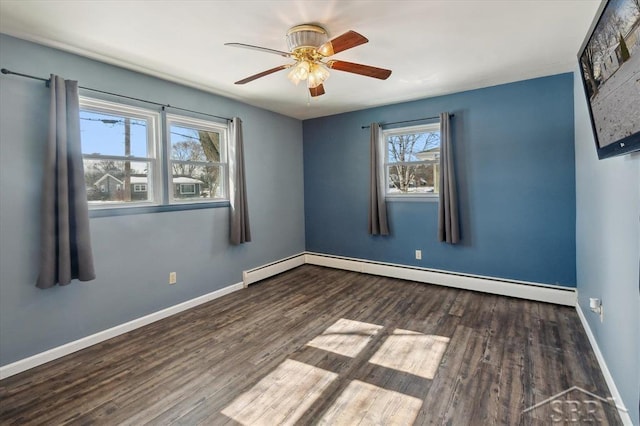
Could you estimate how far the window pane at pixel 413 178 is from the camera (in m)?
4.09

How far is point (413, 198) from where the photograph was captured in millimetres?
4219

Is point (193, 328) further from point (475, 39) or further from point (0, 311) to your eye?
point (475, 39)

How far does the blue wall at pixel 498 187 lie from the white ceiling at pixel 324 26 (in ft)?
1.32

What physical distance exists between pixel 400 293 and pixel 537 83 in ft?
9.39

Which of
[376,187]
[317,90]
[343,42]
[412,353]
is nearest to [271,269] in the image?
[376,187]

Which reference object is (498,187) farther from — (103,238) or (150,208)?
(103,238)

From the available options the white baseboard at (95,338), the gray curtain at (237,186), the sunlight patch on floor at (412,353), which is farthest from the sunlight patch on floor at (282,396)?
the gray curtain at (237,186)

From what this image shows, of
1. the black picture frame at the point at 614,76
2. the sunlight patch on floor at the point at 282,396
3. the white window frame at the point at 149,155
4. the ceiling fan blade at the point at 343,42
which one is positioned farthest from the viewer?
the white window frame at the point at 149,155

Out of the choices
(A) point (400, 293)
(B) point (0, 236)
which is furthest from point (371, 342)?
(B) point (0, 236)

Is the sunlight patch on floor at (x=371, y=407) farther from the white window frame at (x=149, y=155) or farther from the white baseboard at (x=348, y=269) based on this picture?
the white window frame at (x=149, y=155)

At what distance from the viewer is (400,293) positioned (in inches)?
148

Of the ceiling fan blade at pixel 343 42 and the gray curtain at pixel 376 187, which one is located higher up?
the ceiling fan blade at pixel 343 42

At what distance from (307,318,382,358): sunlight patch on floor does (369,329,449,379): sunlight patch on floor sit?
17 cm

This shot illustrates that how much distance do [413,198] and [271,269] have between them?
2323 mm
